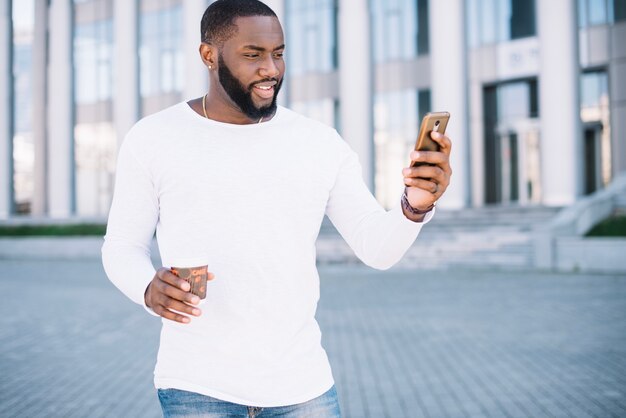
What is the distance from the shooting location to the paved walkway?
5.30m

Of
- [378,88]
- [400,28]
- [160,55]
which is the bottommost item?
[378,88]

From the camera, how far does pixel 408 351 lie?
7055 mm

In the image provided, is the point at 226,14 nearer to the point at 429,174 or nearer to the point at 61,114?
the point at 429,174

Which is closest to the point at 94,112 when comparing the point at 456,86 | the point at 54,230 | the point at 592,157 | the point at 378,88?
the point at 54,230

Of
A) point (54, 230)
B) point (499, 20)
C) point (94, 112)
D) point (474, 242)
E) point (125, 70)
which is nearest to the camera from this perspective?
point (474, 242)

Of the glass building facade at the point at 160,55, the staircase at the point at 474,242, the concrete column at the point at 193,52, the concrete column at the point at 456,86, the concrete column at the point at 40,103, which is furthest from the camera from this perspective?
the concrete column at the point at 40,103

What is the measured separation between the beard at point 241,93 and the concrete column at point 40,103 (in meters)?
37.6

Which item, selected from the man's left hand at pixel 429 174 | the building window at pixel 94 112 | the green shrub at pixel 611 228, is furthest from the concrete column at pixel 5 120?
the man's left hand at pixel 429 174

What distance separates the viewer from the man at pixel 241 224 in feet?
6.30

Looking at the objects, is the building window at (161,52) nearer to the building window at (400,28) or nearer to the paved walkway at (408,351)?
the building window at (400,28)

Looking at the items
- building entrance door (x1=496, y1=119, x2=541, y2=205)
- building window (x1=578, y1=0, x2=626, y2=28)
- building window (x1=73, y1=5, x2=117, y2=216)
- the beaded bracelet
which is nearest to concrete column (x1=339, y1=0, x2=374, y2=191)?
building entrance door (x1=496, y1=119, x2=541, y2=205)

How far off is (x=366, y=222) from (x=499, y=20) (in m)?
26.0

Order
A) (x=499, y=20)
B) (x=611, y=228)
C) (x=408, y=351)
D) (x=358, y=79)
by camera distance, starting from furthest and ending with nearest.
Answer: (x=358, y=79) < (x=499, y=20) < (x=611, y=228) < (x=408, y=351)

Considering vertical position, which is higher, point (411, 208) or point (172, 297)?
Answer: point (411, 208)
